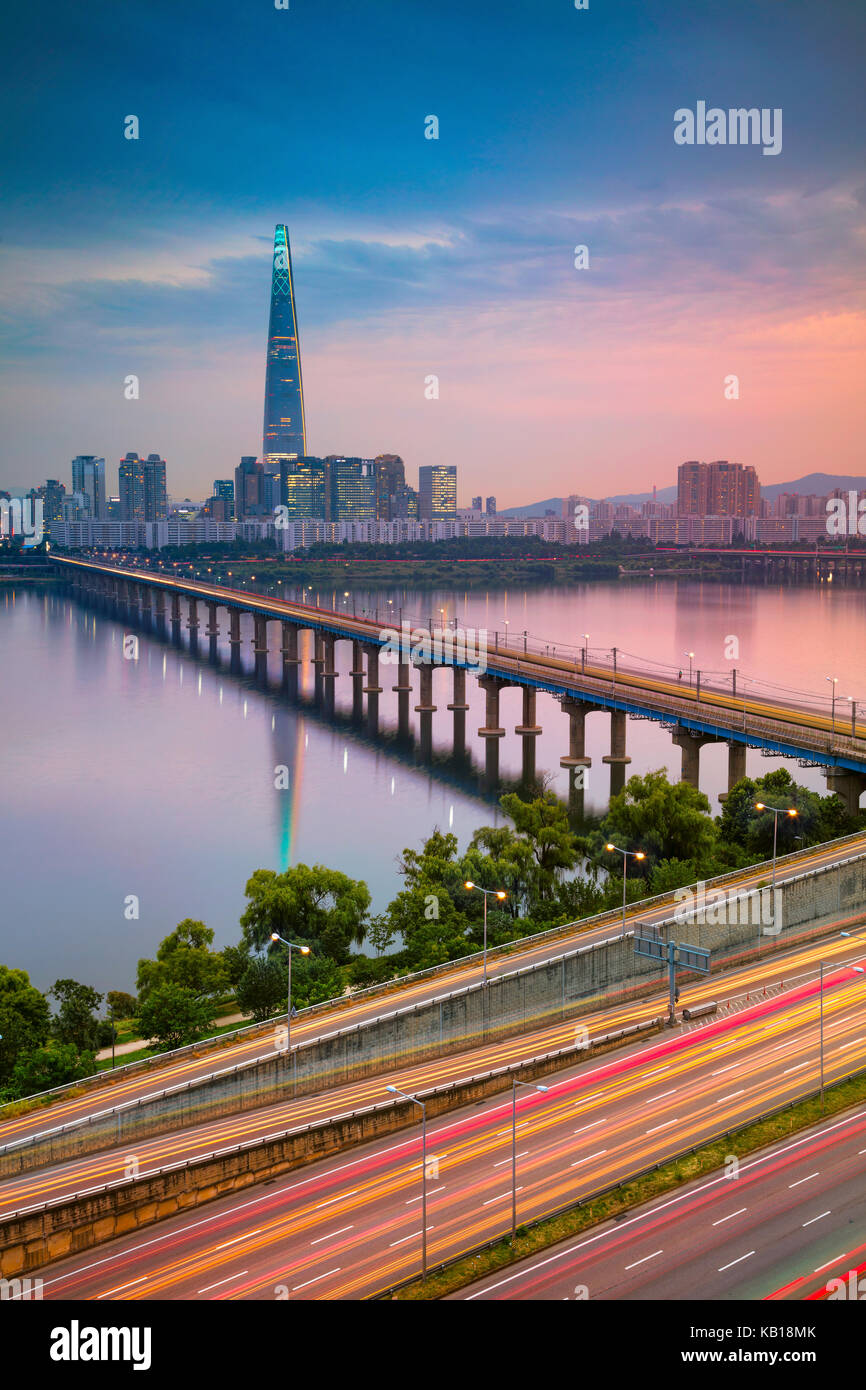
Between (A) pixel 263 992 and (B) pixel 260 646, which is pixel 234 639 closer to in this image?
(B) pixel 260 646

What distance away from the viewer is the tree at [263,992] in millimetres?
27875

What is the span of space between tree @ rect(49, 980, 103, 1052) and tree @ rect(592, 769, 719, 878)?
16.4 meters

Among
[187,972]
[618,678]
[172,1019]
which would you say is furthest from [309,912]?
[618,678]

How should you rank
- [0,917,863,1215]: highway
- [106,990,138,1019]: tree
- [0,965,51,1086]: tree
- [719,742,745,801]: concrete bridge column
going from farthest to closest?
[719,742,745,801]: concrete bridge column < [106,990,138,1019]: tree < [0,965,51,1086]: tree < [0,917,863,1215]: highway

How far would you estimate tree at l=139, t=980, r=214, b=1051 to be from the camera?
26.0m

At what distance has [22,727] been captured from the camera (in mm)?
71562

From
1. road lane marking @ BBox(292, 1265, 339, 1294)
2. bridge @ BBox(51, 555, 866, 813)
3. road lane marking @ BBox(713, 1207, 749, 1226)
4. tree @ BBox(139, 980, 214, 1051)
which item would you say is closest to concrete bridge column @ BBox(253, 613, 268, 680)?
bridge @ BBox(51, 555, 866, 813)

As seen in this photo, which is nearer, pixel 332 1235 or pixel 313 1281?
pixel 313 1281

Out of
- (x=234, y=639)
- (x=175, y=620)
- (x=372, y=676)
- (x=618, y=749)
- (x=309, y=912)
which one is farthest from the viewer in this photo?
(x=175, y=620)

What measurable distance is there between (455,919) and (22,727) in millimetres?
46650

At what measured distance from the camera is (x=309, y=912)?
3294 centimetres

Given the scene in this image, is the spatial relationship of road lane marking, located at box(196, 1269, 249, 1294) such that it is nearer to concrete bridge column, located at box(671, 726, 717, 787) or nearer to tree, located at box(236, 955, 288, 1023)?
A: tree, located at box(236, 955, 288, 1023)

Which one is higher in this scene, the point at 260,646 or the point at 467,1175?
the point at 260,646

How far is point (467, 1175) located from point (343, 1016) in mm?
6363
